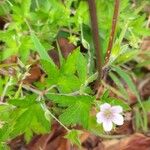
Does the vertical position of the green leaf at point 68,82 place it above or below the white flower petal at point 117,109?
above

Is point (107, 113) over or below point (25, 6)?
below

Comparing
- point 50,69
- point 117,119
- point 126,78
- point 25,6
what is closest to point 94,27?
point 50,69

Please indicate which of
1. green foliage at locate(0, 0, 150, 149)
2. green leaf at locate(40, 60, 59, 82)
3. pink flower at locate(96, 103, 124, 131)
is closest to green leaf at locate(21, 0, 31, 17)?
green foliage at locate(0, 0, 150, 149)

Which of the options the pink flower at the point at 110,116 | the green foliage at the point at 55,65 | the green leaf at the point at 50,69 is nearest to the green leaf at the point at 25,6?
the green foliage at the point at 55,65

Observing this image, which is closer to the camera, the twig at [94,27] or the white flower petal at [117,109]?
the twig at [94,27]

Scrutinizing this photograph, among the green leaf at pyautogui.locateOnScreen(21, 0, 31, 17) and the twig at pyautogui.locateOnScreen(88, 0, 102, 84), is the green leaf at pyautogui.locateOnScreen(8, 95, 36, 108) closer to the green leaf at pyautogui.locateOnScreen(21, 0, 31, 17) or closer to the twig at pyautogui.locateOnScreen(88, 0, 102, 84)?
the twig at pyautogui.locateOnScreen(88, 0, 102, 84)

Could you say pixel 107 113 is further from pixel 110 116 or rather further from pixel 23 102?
pixel 23 102

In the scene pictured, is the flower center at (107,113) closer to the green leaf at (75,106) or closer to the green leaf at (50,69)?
the green leaf at (75,106)

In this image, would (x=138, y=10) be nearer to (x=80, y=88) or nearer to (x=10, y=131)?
(x=80, y=88)

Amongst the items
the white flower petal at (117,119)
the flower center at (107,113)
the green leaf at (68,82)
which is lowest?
the white flower petal at (117,119)
